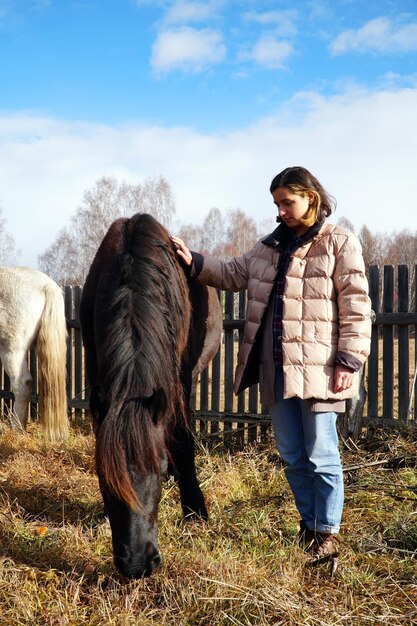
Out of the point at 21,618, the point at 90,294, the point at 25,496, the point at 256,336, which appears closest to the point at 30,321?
the point at 25,496

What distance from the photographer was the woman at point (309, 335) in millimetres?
2879

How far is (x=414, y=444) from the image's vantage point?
475 centimetres

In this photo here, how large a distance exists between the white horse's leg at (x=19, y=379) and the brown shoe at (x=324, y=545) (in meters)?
4.38

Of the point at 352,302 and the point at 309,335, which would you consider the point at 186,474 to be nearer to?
the point at 309,335

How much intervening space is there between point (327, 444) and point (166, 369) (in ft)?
3.31

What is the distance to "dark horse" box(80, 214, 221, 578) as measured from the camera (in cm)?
234

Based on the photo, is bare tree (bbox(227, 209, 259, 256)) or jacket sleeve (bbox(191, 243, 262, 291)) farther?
bare tree (bbox(227, 209, 259, 256))

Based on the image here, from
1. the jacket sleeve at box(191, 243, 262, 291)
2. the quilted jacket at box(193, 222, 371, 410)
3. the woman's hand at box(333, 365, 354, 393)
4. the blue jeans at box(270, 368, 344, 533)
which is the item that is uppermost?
the jacket sleeve at box(191, 243, 262, 291)

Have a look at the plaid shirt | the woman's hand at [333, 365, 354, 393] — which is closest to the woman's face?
the plaid shirt

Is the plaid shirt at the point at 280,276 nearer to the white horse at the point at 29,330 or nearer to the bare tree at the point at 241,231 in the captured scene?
the white horse at the point at 29,330

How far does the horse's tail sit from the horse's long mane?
3084 mm

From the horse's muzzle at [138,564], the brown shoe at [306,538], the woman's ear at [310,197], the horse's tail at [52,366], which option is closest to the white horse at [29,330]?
the horse's tail at [52,366]

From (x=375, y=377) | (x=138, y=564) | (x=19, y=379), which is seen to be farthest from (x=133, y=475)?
(x=19, y=379)

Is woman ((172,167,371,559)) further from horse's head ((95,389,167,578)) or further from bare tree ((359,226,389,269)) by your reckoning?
bare tree ((359,226,389,269))
